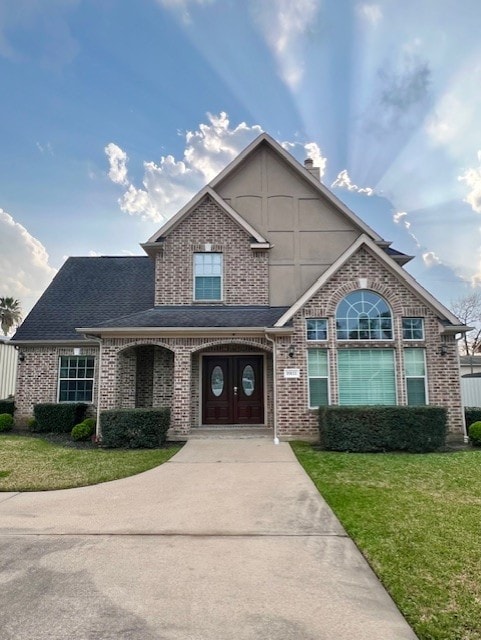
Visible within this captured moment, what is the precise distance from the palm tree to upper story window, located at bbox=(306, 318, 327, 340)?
4647 centimetres

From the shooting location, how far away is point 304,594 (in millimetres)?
3262

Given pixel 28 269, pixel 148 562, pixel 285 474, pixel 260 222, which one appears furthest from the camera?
pixel 28 269

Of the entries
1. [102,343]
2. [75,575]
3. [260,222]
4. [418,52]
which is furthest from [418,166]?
[75,575]

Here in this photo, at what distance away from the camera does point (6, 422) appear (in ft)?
42.4

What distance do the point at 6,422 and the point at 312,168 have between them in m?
14.6

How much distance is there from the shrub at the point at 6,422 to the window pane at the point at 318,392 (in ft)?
32.6

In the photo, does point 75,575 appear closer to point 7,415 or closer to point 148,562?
point 148,562

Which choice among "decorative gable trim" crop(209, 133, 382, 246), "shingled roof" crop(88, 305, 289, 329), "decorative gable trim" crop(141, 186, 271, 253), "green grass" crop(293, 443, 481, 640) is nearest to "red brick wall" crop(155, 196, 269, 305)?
"decorative gable trim" crop(141, 186, 271, 253)

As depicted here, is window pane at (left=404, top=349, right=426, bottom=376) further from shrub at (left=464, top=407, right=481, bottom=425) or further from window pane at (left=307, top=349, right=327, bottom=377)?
window pane at (left=307, top=349, right=327, bottom=377)

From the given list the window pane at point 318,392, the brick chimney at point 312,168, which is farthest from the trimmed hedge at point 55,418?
the brick chimney at point 312,168

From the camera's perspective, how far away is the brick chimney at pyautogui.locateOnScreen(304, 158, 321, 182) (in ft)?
51.3

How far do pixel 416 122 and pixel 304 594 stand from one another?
655 inches

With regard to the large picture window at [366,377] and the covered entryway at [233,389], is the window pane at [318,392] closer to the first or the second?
the large picture window at [366,377]

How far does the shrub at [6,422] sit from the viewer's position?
506 inches
